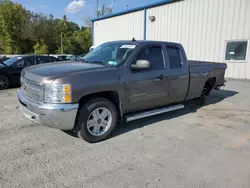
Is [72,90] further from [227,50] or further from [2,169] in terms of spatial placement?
[227,50]

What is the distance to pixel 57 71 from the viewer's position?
360 cm

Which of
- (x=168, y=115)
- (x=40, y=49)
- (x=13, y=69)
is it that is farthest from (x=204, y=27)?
(x=40, y=49)

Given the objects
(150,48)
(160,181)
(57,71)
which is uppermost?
(150,48)

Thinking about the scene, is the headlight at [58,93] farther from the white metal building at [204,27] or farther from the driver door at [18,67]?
the white metal building at [204,27]

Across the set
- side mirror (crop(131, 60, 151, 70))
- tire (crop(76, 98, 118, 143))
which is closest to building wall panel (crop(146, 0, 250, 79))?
side mirror (crop(131, 60, 151, 70))

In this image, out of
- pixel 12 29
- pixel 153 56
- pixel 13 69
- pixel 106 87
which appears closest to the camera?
pixel 106 87

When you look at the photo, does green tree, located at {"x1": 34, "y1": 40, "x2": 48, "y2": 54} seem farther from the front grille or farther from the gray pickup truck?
the front grille

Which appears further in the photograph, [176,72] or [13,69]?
[13,69]

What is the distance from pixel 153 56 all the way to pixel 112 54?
940 millimetres

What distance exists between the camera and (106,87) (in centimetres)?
379

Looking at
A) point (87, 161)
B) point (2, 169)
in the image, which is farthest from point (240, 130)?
point (2, 169)

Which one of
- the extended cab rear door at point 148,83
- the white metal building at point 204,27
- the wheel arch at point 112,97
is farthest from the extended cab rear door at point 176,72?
the white metal building at point 204,27

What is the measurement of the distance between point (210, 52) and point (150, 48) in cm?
953

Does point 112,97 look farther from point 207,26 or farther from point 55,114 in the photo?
point 207,26
